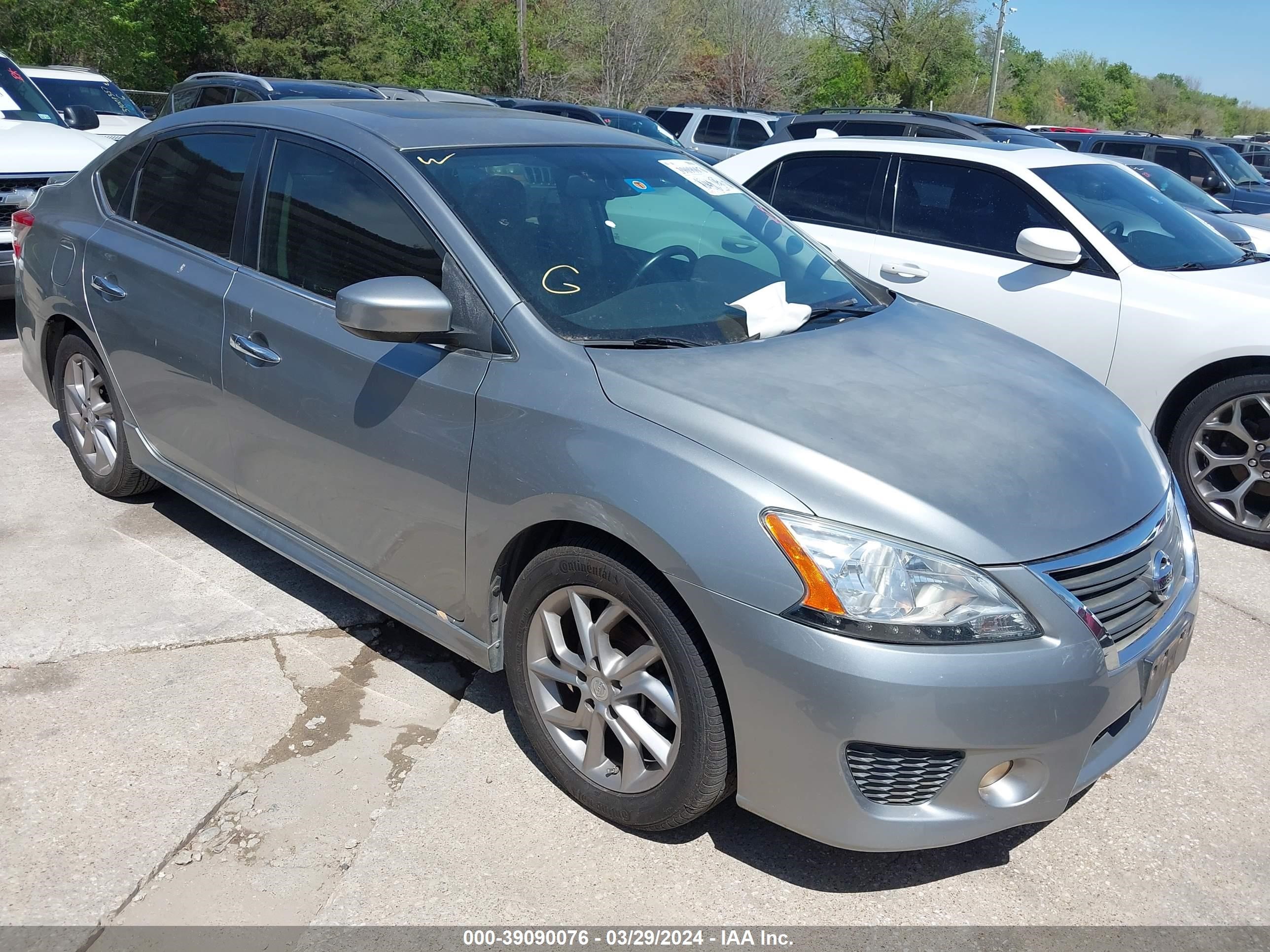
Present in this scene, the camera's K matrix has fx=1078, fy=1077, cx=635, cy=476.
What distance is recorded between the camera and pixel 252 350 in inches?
138

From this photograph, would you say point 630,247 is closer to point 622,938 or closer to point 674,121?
point 622,938

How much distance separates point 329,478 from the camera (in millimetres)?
3330

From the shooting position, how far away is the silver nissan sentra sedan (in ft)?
7.65

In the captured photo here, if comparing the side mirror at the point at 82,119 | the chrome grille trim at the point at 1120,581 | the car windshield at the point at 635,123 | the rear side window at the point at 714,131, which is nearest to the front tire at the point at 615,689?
the chrome grille trim at the point at 1120,581

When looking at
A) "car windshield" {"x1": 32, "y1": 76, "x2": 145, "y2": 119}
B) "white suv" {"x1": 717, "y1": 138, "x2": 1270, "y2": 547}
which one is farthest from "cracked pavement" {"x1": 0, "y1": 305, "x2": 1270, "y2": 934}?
"car windshield" {"x1": 32, "y1": 76, "x2": 145, "y2": 119}

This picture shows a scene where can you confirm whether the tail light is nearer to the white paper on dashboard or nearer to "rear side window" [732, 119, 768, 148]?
the white paper on dashboard

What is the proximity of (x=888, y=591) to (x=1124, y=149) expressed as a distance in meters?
15.4

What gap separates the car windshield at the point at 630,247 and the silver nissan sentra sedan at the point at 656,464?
0.01 m

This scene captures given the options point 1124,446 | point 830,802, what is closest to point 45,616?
point 830,802

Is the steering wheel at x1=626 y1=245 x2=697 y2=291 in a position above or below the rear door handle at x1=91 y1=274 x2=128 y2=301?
above

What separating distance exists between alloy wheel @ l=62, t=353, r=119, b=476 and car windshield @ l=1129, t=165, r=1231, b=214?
787 cm

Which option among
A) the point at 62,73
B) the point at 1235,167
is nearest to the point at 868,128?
the point at 1235,167

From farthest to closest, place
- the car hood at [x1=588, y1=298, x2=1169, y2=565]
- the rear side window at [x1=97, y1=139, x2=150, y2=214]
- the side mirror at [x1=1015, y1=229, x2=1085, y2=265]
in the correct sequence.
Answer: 1. the side mirror at [x1=1015, y1=229, x2=1085, y2=265]
2. the rear side window at [x1=97, y1=139, x2=150, y2=214]
3. the car hood at [x1=588, y1=298, x2=1169, y2=565]

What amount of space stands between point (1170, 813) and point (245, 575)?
332 cm
